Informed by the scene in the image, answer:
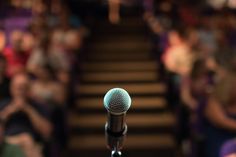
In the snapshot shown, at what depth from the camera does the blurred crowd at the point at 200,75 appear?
8.66 feet

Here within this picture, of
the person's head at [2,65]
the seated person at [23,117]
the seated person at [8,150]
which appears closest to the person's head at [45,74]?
the person's head at [2,65]

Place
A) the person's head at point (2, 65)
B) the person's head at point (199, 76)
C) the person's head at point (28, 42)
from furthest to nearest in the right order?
1. the person's head at point (28, 42)
2. the person's head at point (199, 76)
3. the person's head at point (2, 65)

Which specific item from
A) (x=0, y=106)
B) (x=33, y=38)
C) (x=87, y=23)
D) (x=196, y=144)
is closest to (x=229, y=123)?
(x=196, y=144)

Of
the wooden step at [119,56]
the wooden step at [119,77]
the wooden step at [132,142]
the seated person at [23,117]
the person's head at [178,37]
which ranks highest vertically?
the person's head at [178,37]

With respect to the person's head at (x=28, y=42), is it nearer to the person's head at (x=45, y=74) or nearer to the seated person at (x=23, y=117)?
the person's head at (x=45, y=74)

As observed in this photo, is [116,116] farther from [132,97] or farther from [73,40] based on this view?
[73,40]

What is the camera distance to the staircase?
3619 mm

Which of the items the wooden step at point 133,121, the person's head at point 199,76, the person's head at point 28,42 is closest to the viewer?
the person's head at point 199,76

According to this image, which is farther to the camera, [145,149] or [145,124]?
[145,124]

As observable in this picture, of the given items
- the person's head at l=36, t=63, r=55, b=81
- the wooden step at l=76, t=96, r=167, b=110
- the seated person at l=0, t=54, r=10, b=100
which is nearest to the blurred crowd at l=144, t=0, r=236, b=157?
the wooden step at l=76, t=96, r=167, b=110

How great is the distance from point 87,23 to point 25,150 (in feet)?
13.3

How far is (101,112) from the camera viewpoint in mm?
4172

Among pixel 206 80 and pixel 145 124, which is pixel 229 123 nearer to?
pixel 206 80

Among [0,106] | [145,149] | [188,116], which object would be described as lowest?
[145,149]
